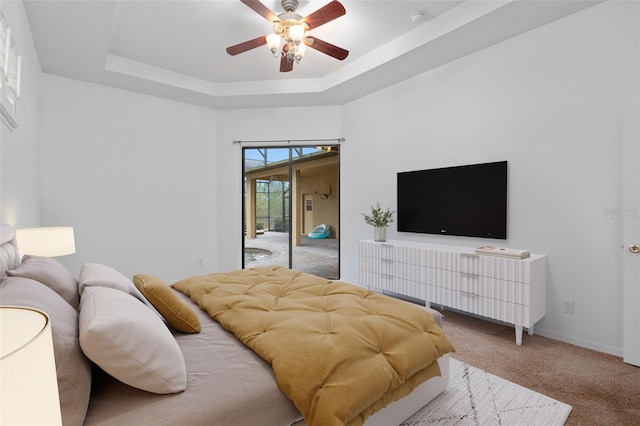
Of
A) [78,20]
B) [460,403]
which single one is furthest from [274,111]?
[460,403]

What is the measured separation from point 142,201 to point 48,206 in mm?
999

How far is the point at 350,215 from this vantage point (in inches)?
190

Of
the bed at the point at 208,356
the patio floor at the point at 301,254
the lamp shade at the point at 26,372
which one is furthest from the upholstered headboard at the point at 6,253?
the patio floor at the point at 301,254

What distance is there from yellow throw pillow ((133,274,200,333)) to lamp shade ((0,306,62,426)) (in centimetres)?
112

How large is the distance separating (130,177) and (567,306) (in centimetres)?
511

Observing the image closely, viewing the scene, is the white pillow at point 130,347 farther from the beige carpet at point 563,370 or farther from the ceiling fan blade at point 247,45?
the ceiling fan blade at point 247,45

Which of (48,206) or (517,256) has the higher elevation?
(48,206)

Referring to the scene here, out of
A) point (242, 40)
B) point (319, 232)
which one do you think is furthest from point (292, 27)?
point (319, 232)

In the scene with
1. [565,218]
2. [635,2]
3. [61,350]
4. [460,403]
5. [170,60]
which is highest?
[170,60]

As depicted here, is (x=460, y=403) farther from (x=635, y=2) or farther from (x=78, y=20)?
(x=78, y=20)

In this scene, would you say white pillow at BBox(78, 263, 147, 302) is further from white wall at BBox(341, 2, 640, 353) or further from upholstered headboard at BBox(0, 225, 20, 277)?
white wall at BBox(341, 2, 640, 353)

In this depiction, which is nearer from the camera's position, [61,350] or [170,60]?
[61,350]

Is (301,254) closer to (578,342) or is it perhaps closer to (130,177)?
(130,177)

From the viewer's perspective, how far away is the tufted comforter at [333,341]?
119cm
